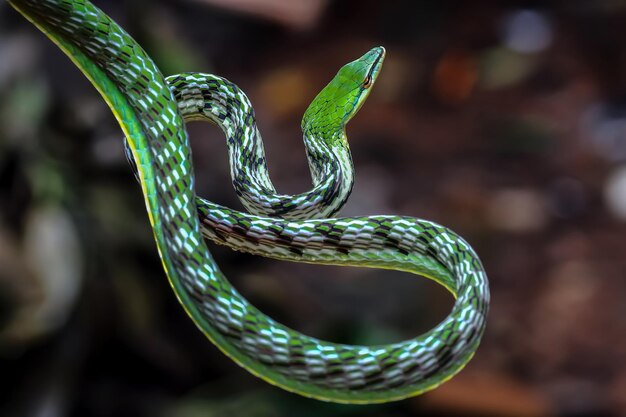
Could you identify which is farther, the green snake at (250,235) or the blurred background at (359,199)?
the blurred background at (359,199)

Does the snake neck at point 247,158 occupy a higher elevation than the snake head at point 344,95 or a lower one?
lower

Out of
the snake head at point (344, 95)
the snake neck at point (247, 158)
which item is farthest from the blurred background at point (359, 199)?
the snake neck at point (247, 158)

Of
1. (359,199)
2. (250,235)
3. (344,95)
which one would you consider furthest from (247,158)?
(359,199)

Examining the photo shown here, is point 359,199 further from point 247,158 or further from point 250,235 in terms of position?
point 250,235

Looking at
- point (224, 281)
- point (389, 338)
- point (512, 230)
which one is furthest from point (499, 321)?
point (224, 281)

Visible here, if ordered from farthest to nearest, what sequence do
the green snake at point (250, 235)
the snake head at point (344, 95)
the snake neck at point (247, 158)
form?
the snake head at point (344, 95)
the snake neck at point (247, 158)
the green snake at point (250, 235)

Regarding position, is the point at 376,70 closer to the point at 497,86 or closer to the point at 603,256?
the point at 603,256

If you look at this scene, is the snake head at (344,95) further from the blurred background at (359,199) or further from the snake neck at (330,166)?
the blurred background at (359,199)
